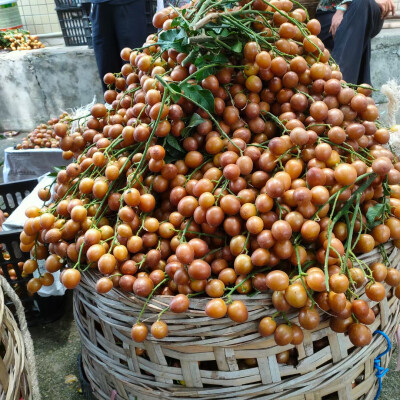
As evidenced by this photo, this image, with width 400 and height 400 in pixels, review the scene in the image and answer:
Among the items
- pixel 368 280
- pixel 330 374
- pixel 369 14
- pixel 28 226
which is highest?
pixel 369 14

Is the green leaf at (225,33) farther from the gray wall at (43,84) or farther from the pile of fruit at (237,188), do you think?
the gray wall at (43,84)

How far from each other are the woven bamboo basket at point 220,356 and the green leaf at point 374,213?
2.5 inches

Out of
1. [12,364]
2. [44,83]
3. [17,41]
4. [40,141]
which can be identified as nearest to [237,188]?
[12,364]

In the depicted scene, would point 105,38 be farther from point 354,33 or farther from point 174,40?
point 174,40

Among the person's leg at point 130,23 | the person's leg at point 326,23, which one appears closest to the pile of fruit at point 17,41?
the person's leg at point 130,23

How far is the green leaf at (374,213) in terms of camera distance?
85cm

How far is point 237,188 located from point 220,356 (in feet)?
1.15

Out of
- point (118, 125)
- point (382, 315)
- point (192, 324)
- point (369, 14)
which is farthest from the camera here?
point (369, 14)

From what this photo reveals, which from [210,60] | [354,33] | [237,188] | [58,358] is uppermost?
[210,60]

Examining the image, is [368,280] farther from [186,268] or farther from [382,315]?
[186,268]

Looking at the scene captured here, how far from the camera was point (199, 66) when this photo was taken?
95 centimetres

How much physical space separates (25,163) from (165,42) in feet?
5.35

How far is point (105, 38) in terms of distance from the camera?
2.77 metres

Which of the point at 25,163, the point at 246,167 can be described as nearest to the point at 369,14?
the point at 246,167
